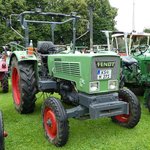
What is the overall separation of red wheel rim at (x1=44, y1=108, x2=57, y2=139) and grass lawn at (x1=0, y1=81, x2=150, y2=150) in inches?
6.0

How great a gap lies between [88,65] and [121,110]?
2.93ft

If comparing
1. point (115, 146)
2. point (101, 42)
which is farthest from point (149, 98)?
point (101, 42)

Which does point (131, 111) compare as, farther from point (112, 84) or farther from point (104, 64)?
point (104, 64)

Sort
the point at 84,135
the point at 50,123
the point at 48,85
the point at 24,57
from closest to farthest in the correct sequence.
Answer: the point at 50,123, the point at 84,135, the point at 48,85, the point at 24,57

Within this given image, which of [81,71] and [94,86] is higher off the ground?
[81,71]

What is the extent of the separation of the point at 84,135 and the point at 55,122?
0.67 m

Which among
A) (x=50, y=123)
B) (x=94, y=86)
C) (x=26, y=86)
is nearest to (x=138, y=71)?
(x=26, y=86)

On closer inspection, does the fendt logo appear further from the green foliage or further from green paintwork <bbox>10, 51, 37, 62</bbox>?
the green foliage

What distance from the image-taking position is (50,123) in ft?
15.0

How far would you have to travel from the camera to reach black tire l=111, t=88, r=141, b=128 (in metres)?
4.92

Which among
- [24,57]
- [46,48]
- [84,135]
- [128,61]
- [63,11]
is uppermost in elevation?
[63,11]

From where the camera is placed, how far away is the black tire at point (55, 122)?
426 centimetres

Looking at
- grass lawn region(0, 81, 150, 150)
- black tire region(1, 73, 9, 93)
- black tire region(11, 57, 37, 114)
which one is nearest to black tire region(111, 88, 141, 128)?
grass lawn region(0, 81, 150, 150)

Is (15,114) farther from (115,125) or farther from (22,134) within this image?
(115,125)
